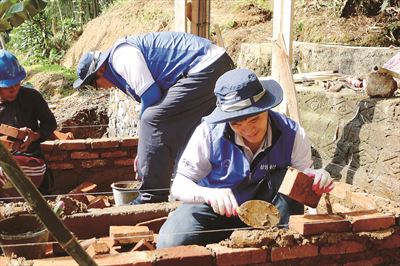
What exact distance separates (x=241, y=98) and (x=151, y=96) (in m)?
1.39

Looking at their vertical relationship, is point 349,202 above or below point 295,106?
below

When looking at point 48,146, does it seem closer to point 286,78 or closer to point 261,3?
point 286,78

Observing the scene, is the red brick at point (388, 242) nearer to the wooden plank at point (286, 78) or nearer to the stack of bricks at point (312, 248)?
the stack of bricks at point (312, 248)

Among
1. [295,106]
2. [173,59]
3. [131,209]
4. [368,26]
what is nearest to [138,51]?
[173,59]

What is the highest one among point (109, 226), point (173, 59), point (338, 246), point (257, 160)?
point (173, 59)

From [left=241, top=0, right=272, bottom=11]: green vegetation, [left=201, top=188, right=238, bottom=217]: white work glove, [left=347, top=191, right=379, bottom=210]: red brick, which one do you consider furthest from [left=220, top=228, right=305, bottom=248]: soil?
[left=241, top=0, right=272, bottom=11]: green vegetation

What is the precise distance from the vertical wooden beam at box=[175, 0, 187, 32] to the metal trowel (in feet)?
10.1

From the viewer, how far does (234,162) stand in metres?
2.93

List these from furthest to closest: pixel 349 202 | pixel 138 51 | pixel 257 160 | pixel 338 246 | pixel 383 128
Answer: pixel 383 128
pixel 138 51
pixel 349 202
pixel 257 160
pixel 338 246

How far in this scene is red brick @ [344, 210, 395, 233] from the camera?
9.06ft

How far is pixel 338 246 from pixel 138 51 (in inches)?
80.7

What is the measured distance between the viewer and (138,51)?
3.96 metres

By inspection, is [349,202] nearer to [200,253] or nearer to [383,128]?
[383,128]

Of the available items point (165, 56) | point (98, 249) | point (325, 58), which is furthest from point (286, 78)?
point (98, 249)
